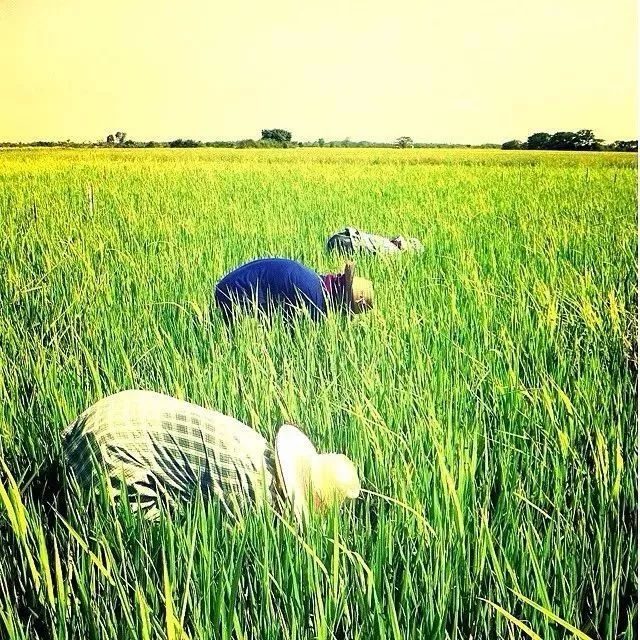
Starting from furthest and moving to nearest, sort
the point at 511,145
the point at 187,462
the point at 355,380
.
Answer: the point at 511,145
the point at 355,380
the point at 187,462

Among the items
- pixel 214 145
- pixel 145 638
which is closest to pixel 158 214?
pixel 214 145

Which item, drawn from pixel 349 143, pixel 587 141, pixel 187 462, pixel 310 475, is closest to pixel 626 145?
pixel 587 141

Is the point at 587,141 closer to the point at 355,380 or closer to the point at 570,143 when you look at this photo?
the point at 570,143

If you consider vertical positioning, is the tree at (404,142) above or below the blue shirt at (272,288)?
above

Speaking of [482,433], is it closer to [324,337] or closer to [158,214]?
[324,337]

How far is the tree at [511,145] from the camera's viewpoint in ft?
4.42

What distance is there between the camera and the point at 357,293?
1.31 meters

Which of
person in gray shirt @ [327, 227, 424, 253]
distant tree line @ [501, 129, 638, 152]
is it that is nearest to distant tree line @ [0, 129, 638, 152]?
distant tree line @ [501, 129, 638, 152]

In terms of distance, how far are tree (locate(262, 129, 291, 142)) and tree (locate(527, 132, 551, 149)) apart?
1.54 feet

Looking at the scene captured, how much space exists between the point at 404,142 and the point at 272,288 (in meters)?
0.36

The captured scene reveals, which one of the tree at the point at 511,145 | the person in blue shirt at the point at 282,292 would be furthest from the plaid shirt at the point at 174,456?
the tree at the point at 511,145

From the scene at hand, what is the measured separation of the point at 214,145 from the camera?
1267 mm

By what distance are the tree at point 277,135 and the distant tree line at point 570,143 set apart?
42 cm

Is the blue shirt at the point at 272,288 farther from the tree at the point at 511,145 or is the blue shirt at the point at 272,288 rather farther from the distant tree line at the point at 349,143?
the tree at the point at 511,145
